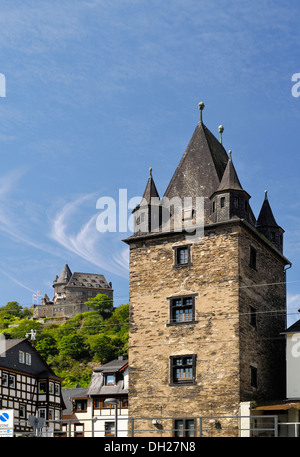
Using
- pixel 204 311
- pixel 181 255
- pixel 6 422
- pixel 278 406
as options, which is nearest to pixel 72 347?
pixel 181 255

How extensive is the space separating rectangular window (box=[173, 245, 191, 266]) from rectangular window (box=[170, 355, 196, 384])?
4502 mm

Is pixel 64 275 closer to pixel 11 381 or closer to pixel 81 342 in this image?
pixel 81 342

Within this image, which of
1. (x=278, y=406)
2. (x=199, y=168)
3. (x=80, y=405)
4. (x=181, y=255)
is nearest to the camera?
(x=278, y=406)

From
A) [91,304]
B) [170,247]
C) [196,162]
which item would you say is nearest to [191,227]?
[170,247]

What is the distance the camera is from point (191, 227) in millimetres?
36844

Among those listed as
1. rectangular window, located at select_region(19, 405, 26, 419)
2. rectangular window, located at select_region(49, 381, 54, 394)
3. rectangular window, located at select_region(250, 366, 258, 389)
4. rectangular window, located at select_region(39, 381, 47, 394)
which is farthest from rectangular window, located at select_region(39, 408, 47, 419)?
rectangular window, located at select_region(250, 366, 258, 389)

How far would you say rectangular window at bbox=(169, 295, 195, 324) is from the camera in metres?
35.9

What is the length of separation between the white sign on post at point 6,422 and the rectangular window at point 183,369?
10.1 m

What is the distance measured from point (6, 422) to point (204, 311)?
454 inches

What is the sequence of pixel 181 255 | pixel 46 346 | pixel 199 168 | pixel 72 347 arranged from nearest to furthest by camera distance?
pixel 181 255 → pixel 199 168 → pixel 72 347 → pixel 46 346

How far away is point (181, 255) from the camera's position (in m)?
37.0

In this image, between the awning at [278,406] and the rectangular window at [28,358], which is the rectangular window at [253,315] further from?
the rectangular window at [28,358]

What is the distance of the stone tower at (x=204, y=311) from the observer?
34.6m

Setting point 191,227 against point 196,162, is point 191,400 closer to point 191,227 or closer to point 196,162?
point 191,227
